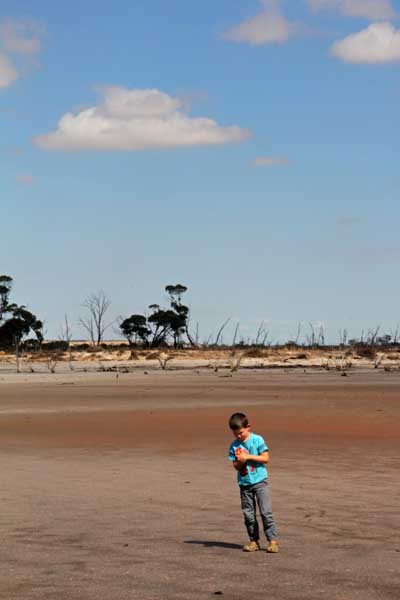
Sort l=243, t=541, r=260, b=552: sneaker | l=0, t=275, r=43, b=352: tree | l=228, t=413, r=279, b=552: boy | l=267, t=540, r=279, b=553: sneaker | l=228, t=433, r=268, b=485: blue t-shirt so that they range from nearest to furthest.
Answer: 1. l=267, t=540, r=279, b=553: sneaker
2. l=243, t=541, r=260, b=552: sneaker
3. l=228, t=413, r=279, b=552: boy
4. l=228, t=433, r=268, b=485: blue t-shirt
5. l=0, t=275, r=43, b=352: tree

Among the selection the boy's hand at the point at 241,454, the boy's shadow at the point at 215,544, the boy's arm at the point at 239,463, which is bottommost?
the boy's shadow at the point at 215,544

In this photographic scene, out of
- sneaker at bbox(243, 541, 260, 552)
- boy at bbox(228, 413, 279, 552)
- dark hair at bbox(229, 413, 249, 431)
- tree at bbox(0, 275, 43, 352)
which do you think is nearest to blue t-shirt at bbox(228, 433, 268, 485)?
boy at bbox(228, 413, 279, 552)

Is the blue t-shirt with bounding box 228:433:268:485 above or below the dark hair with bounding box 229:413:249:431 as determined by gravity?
below

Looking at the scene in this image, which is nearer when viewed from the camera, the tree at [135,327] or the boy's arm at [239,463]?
the boy's arm at [239,463]

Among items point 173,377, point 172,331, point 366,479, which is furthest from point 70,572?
point 172,331

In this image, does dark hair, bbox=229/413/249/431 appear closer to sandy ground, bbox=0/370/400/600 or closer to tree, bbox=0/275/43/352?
sandy ground, bbox=0/370/400/600

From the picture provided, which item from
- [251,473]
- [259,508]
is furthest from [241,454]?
[259,508]

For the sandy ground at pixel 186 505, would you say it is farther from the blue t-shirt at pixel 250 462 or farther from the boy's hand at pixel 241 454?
the boy's hand at pixel 241 454

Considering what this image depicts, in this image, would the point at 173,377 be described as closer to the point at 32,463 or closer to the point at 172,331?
the point at 32,463

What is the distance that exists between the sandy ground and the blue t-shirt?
2.02 feet

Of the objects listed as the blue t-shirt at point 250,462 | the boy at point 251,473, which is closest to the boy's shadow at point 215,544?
the boy at point 251,473

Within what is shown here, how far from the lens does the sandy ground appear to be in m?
8.33

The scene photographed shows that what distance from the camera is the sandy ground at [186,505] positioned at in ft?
27.3

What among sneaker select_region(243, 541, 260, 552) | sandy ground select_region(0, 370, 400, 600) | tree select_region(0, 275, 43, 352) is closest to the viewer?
sandy ground select_region(0, 370, 400, 600)
